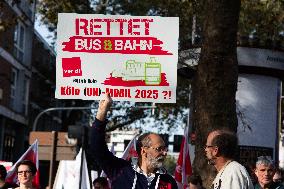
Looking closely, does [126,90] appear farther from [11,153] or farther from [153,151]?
[11,153]

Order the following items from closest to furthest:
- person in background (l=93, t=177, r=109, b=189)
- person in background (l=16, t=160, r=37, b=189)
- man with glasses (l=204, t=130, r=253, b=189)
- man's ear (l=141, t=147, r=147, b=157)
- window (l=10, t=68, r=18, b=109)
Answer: man with glasses (l=204, t=130, r=253, b=189)
man's ear (l=141, t=147, r=147, b=157)
person in background (l=16, t=160, r=37, b=189)
person in background (l=93, t=177, r=109, b=189)
window (l=10, t=68, r=18, b=109)

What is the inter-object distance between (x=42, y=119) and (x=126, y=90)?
166 ft

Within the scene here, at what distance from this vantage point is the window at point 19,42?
145ft

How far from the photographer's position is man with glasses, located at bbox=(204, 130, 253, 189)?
570 cm

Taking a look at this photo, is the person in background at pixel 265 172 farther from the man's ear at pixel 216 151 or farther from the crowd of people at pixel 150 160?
the man's ear at pixel 216 151

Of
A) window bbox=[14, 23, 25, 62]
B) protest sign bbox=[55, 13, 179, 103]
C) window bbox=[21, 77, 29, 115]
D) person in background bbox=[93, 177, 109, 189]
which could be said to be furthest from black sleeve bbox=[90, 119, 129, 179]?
window bbox=[21, 77, 29, 115]

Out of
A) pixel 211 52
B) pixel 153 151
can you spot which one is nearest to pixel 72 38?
pixel 153 151

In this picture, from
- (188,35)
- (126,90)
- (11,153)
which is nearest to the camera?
(126,90)

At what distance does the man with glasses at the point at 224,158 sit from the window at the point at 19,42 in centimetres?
3855

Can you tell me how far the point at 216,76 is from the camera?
35.1 feet

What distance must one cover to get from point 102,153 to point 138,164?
0.32 metres

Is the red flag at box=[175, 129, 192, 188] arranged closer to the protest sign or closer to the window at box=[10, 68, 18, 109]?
the protest sign

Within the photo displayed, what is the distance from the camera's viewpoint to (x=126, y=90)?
7.50 m

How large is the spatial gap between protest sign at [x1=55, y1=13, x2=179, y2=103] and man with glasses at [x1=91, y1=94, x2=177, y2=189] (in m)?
1.38
